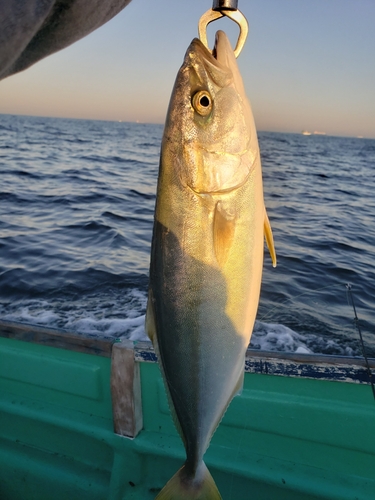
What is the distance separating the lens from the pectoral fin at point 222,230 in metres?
1.57

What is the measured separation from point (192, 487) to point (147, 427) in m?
1.40

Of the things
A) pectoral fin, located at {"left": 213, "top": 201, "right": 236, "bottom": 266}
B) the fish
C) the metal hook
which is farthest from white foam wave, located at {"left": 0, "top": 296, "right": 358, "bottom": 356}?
the metal hook

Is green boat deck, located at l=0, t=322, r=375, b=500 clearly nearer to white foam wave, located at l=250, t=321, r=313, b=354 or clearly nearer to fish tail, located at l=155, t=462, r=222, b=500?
fish tail, located at l=155, t=462, r=222, b=500

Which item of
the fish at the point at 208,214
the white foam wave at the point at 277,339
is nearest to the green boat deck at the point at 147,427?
the fish at the point at 208,214

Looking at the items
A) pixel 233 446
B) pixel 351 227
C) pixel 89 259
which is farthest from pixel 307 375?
pixel 351 227

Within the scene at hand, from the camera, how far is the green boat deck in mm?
2803

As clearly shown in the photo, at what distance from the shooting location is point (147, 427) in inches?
128

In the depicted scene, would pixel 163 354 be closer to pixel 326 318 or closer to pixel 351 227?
pixel 326 318

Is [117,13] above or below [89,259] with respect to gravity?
above

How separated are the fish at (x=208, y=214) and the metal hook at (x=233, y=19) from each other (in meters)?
0.03

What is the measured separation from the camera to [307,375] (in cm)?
277

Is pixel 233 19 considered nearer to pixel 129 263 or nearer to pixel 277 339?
pixel 277 339

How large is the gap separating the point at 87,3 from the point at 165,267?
90 centimetres

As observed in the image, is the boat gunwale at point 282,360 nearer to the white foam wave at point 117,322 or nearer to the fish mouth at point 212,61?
the fish mouth at point 212,61
